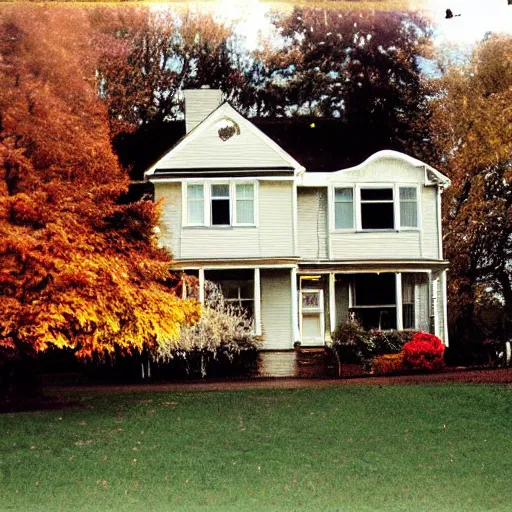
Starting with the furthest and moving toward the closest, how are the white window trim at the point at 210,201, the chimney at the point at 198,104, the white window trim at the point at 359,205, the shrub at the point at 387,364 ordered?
the chimney at the point at 198,104 → the white window trim at the point at 359,205 → the white window trim at the point at 210,201 → the shrub at the point at 387,364

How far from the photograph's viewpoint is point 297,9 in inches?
821

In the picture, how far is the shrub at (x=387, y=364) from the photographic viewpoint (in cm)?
1853

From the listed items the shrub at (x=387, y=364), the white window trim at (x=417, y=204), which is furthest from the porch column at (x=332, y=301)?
the shrub at (x=387, y=364)

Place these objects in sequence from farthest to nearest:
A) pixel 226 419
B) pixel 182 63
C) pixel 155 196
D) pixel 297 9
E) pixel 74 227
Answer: pixel 182 63 < pixel 297 9 < pixel 155 196 < pixel 74 227 < pixel 226 419

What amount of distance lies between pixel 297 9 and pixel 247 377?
7.95 m

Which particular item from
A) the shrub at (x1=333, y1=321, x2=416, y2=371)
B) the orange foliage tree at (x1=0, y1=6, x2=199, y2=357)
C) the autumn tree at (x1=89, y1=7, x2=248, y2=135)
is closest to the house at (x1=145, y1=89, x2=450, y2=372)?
the shrub at (x1=333, y1=321, x2=416, y2=371)

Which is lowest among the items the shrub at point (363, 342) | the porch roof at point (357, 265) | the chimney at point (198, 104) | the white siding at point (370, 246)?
the shrub at point (363, 342)

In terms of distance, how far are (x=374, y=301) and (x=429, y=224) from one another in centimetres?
210

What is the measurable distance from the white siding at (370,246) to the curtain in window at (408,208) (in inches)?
10.0

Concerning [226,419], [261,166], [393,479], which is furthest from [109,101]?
[393,479]

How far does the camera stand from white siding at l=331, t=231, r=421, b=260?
20.7 metres

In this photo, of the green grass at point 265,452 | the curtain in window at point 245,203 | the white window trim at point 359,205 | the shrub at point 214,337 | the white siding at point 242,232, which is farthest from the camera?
the white window trim at point 359,205

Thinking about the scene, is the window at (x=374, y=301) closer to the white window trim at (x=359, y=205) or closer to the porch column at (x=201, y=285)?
the white window trim at (x=359, y=205)

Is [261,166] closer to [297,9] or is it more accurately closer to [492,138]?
[297,9]
